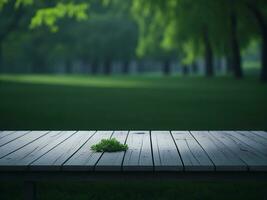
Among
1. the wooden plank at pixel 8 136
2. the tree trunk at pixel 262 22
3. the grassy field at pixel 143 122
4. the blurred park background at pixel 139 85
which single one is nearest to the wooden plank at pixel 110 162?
the blurred park background at pixel 139 85

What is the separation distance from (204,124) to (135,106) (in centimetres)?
518

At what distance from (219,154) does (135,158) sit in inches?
34.2

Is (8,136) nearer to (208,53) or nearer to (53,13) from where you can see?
(53,13)

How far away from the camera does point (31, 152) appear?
190 inches

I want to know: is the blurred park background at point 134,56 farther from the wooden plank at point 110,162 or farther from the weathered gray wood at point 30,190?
the weathered gray wood at point 30,190

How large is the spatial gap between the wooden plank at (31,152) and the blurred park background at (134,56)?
5.20 meters

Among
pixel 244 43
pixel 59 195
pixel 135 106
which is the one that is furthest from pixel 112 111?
pixel 244 43

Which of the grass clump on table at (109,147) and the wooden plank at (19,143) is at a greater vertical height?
the grass clump on table at (109,147)

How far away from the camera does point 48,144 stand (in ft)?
17.5

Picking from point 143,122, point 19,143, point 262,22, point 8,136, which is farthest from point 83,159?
point 262,22

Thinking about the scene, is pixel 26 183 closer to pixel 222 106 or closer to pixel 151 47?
pixel 222 106

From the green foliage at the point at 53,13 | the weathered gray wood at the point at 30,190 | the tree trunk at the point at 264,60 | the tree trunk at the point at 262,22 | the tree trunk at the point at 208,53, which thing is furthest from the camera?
the tree trunk at the point at 208,53

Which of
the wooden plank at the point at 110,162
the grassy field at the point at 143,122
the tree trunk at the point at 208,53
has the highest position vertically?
the tree trunk at the point at 208,53

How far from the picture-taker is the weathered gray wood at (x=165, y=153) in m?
4.11
